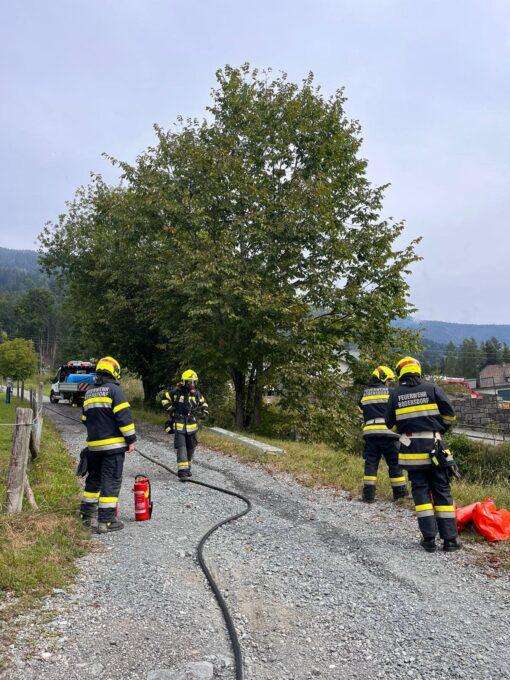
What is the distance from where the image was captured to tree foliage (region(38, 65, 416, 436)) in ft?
54.3

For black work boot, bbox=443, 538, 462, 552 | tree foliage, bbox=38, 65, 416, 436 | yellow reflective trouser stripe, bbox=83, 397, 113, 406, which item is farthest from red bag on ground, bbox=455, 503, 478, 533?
tree foliage, bbox=38, 65, 416, 436

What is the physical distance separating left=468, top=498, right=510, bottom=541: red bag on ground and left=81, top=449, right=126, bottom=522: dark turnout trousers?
4.34 metres

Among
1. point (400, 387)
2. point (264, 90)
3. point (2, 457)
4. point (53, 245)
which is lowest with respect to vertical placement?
point (2, 457)

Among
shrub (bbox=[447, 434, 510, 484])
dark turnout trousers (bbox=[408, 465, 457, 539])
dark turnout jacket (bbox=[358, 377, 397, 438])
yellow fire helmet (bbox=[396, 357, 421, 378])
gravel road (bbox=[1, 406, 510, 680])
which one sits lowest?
shrub (bbox=[447, 434, 510, 484])

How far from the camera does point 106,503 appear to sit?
659 cm

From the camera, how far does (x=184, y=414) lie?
393 inches

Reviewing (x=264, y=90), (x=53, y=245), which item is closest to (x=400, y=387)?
(x=264, y=90)

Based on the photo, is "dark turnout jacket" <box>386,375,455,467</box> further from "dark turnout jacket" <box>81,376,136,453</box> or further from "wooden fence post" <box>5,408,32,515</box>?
"wooden fence post" <box>5,408,32,515</box>

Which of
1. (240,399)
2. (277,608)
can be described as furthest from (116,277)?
(277,608)

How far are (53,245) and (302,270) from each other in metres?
14.9

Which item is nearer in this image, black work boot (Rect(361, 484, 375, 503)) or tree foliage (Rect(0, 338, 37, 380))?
black work boot (Rect(361, 484, 375, 503))

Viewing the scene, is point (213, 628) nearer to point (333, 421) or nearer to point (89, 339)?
point (333, 421)

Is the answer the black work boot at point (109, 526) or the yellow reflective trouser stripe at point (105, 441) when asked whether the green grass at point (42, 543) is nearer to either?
the black work boot at point (109, 526)

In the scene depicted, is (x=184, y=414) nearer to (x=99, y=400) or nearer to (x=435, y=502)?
(x=99, y=400)
